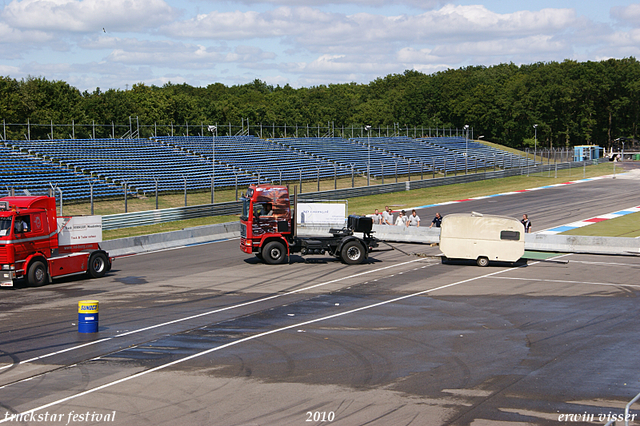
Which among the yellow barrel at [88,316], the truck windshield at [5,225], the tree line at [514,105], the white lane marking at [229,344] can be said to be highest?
the tree line at [514,105]

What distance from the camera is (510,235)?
24562 mm

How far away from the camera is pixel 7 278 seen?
20.5m

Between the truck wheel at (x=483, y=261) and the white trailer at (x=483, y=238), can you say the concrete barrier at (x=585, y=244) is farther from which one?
the truck wheel at (x=483, y=261)

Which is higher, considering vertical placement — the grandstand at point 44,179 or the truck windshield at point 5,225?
the grandstand at point 44,179

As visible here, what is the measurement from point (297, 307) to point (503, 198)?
37292 mm

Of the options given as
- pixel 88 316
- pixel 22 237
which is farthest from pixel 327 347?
pixel 22 237

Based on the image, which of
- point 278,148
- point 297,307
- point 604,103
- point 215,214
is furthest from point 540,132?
point 297,307

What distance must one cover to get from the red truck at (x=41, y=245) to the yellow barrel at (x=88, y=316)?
24.3ft

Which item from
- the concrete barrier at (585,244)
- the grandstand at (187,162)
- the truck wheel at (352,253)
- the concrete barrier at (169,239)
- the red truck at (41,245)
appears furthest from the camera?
the grandstand at (187,162)

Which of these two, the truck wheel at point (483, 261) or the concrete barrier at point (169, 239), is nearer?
the truck wheel at point (483, 261)

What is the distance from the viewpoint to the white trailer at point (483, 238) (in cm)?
2452

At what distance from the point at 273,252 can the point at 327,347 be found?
12.2 m

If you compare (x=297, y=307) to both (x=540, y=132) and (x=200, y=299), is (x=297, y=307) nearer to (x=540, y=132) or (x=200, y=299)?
(x=200, y=299)

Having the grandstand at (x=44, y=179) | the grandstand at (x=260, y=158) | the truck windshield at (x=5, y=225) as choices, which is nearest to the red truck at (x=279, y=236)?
the truck windshield at (x=5, y=225)
